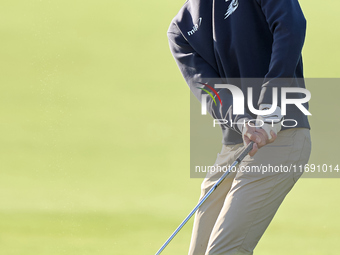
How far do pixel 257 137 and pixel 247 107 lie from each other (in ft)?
0.69

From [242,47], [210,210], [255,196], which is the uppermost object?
[242,47]

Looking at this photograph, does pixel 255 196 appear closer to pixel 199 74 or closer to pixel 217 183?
pixel 217 183

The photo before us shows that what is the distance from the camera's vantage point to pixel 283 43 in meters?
1.78

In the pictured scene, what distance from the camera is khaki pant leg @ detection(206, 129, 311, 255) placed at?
176cm

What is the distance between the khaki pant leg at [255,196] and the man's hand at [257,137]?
0.07 meters

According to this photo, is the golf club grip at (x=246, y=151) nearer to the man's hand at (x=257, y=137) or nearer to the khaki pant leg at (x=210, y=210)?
the man's hand at (x=257, y=137)

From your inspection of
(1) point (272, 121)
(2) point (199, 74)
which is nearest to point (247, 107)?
(1) point (272, 121)

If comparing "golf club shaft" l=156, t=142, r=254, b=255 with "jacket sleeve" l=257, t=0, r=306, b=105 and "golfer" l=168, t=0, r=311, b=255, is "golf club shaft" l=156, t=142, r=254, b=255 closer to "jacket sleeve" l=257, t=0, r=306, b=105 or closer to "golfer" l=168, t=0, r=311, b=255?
"golfer" l=168, t=0, r=311, b=255

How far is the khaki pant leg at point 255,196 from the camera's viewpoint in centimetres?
176

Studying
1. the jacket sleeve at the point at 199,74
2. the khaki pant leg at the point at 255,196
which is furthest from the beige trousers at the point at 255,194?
the jacket sleeve at the point at 199,74

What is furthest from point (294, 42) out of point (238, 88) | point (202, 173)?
point (202, 173)

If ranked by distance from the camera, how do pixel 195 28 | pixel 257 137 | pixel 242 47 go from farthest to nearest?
1. pixel 195 28
2. pixel 242 47
3. pixel 257 137

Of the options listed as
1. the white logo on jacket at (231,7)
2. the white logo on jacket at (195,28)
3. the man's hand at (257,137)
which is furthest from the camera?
the white logo on jacket at (195,28)

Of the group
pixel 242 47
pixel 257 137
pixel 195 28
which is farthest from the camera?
pixel 195 28
